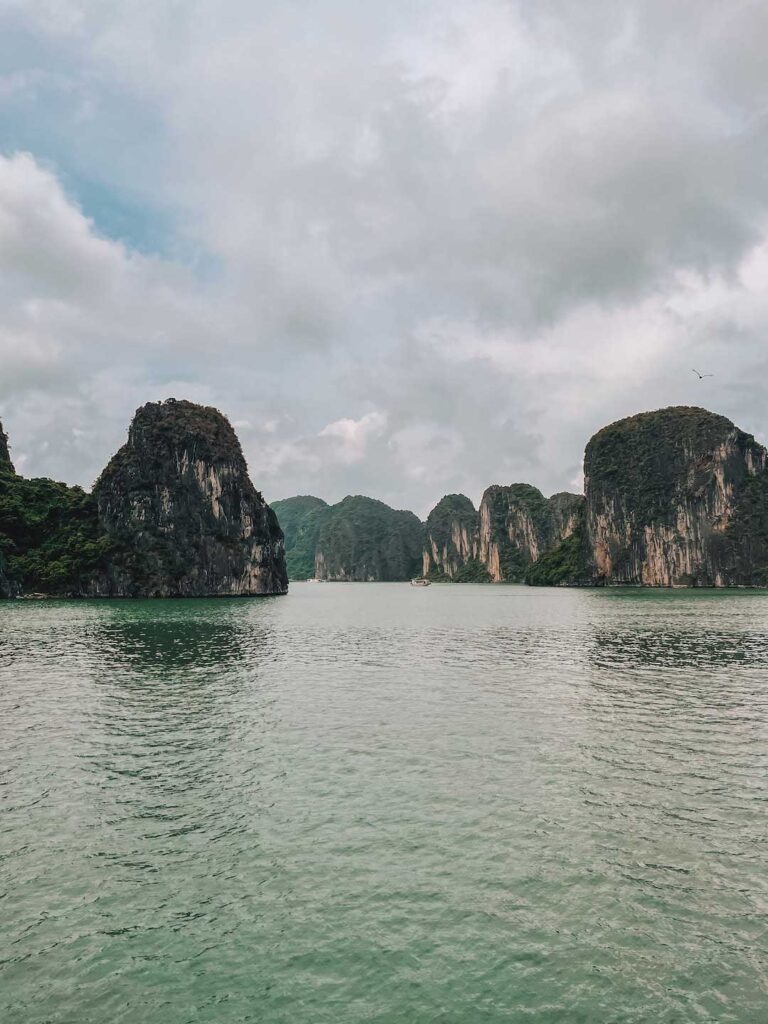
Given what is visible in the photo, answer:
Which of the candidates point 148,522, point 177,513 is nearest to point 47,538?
point 148,522

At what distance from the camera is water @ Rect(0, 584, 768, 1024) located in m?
9.54

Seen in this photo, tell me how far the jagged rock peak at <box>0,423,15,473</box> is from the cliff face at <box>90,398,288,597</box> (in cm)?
2176

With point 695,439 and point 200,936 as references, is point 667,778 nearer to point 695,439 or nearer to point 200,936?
point 200,936

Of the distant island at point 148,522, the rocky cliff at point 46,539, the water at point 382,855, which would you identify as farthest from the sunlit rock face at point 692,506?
the water at point 382,855

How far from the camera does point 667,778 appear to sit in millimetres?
19094

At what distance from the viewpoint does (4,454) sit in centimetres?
14350

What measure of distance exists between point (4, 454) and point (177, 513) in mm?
45204

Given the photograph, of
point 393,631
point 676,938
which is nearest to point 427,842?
point 676,938

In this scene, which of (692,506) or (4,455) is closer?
(4,455)

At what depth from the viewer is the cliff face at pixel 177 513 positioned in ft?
429

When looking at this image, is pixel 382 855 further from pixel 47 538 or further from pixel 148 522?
pixel 47 538

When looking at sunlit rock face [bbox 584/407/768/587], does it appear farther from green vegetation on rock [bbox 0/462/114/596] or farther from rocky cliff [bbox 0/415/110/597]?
rocky cliff [bbox 0/415/110/597]

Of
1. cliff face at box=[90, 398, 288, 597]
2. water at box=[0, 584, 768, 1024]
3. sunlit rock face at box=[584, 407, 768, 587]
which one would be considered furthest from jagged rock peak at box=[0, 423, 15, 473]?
sunlit rock face at box=[584, 407, 768, 587]

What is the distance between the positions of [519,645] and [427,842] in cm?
4055
